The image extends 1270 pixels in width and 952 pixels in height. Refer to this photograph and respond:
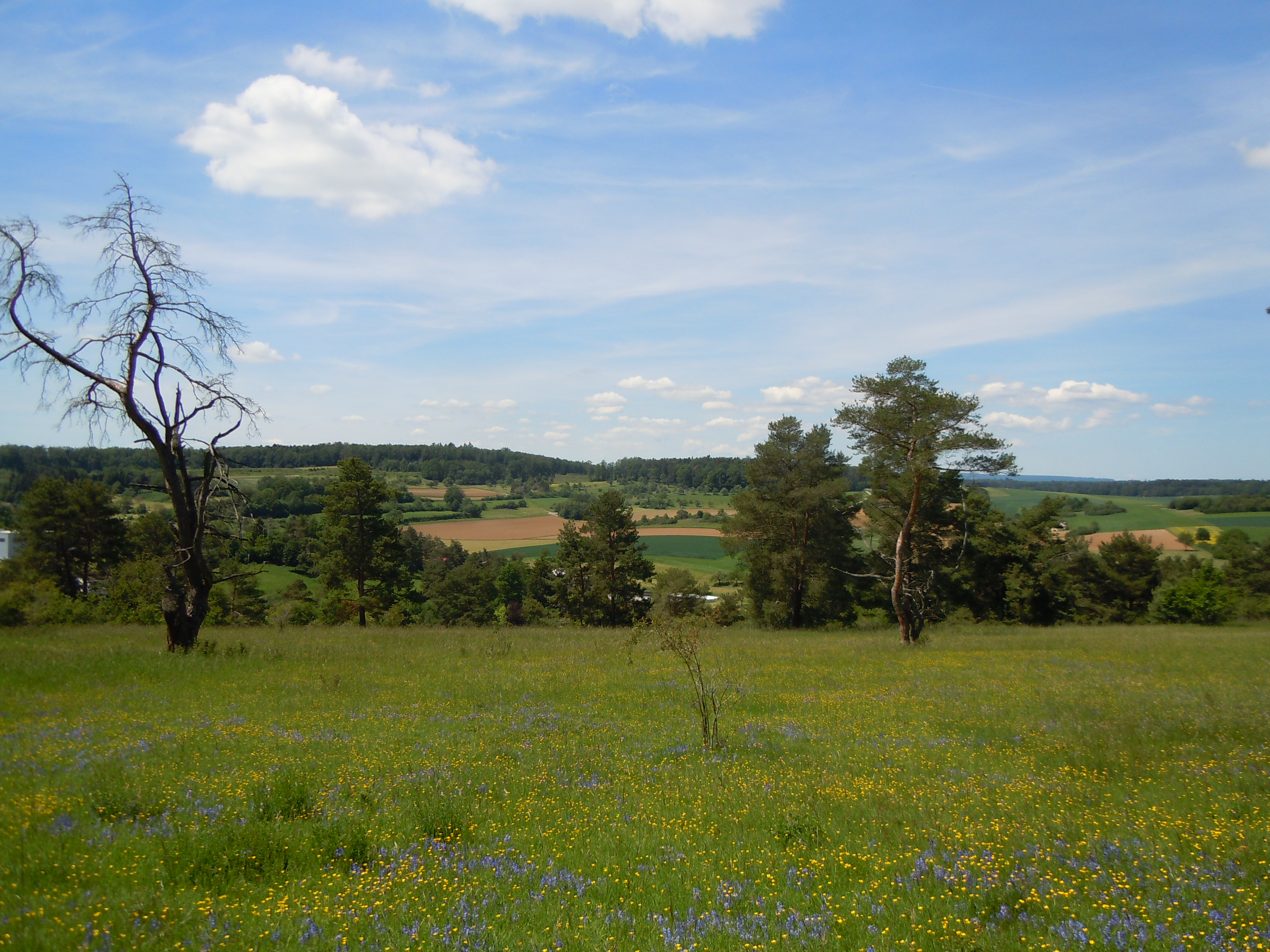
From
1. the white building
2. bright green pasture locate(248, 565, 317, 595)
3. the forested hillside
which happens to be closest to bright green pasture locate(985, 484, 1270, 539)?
the forested hillside

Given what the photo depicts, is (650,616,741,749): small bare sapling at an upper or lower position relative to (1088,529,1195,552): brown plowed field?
upper

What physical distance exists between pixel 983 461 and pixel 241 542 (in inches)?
933

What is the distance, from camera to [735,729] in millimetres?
10664

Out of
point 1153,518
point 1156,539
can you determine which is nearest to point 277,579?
point 1156,539

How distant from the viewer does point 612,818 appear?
21.1 feet

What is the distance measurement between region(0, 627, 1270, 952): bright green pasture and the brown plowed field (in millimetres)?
57245

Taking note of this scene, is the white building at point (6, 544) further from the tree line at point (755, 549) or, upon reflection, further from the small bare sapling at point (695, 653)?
the small bare sapling at point (695, 653)

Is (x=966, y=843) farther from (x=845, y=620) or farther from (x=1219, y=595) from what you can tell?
(x=1219, y=595)

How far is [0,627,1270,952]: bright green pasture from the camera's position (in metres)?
4.27

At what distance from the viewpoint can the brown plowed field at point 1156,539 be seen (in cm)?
6012

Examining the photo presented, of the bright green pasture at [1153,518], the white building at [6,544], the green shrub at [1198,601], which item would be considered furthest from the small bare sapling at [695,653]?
the white building at [6,544]

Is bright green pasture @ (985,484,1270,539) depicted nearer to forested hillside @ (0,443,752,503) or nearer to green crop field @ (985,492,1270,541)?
green crop field @ (985,492,1270,541)

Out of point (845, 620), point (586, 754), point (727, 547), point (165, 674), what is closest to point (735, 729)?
point (586, 754)

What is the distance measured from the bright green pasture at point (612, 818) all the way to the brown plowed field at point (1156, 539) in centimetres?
5724
